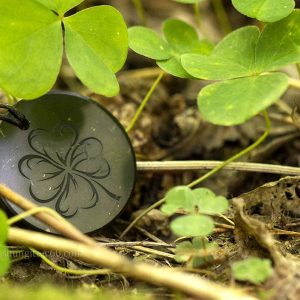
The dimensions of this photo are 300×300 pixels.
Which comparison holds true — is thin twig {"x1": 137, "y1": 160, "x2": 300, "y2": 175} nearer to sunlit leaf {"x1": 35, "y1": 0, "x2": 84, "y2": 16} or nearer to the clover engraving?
the clover engraving

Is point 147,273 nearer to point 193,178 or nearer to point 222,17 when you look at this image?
point 193,178

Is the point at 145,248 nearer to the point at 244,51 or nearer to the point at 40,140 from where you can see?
the point at 40,140

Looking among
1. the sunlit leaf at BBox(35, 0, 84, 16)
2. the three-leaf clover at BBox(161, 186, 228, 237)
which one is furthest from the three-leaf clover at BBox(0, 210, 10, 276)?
the sunlit leaf at BBox(35, 0, 84, 16)

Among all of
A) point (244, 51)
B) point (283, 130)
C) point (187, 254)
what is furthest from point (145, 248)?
point (283, 130)

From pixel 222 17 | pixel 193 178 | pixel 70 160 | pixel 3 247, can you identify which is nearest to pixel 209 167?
pixel 193 178

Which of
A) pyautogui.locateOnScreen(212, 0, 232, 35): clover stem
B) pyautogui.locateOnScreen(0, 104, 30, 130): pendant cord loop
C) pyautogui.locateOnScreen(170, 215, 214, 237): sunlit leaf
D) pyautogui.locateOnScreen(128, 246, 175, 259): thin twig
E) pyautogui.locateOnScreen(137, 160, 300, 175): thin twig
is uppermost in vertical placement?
pyautogui.locateOnScreen(212, 0, 232, 35): clover stem

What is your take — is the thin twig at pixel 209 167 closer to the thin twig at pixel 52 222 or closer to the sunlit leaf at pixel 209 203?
the sunlit leaf at pixel 209 203
